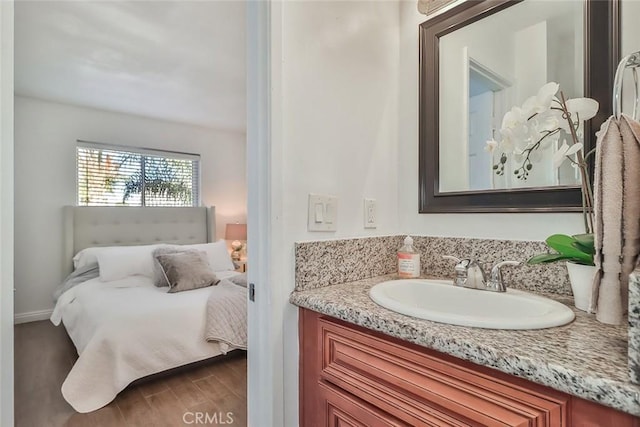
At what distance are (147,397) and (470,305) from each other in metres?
2.07

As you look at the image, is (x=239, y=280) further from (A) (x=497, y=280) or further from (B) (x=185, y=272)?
(A) (x=497, y=280)

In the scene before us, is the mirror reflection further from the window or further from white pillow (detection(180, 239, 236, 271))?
the window

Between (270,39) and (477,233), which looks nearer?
(270,39)

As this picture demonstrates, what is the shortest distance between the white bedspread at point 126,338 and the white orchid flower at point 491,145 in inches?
81.0

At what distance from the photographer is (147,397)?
2072mm

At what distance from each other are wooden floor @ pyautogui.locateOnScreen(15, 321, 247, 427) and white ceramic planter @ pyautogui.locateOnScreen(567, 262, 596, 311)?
180 cm

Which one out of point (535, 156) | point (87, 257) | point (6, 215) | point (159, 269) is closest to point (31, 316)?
point (87, 257)

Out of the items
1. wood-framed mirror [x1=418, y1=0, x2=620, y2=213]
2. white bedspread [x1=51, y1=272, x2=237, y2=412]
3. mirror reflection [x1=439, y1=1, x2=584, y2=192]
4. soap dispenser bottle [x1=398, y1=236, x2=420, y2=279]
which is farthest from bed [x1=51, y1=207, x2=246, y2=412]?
mirror reflection [x1=439, y1=1, x2=584, y2=192]

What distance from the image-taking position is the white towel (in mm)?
609

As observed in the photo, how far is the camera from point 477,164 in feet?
3.86

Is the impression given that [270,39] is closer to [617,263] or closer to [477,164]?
[477,164]

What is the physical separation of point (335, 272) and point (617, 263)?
704mm

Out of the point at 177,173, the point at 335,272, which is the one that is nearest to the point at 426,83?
the point at 335,272

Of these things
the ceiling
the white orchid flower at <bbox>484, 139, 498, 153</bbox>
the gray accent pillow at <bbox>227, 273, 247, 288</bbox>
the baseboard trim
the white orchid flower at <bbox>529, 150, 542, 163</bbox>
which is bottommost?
the baseboard trim
